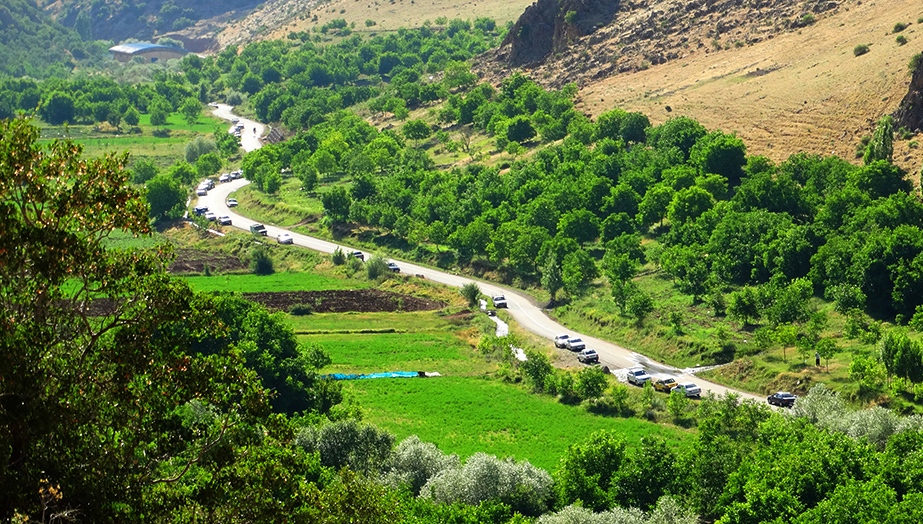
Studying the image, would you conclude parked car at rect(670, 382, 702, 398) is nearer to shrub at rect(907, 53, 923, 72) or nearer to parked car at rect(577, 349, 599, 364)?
parked car at rect(577, 349, 599, 364)

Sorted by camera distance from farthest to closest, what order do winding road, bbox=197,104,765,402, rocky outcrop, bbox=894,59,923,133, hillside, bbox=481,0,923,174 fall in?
hillside, bbox=481,0,923,174 → rocky outcrop, bbox=894,59,923,133 → winding road, bbox=197,104,765,402

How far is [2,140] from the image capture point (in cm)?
2323

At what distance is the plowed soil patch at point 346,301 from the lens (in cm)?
11186

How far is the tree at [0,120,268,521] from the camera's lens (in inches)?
913

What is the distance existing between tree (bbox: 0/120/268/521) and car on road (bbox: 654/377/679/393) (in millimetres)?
59938

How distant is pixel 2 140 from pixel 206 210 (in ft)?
471

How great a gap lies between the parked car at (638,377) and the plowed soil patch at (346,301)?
110 ft

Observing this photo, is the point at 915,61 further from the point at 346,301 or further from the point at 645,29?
the point at 346,301

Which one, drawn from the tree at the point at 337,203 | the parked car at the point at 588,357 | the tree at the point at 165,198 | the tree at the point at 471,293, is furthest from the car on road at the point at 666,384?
the tree at the point at 165,198

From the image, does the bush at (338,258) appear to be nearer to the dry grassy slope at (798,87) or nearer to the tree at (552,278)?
the tree at (552,278)

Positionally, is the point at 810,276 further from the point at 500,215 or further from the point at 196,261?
the point at 196,261

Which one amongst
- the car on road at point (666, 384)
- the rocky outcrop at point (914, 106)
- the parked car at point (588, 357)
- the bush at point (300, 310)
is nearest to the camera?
the car on road at point (666, 384)

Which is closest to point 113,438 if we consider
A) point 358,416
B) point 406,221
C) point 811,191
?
point 358,416

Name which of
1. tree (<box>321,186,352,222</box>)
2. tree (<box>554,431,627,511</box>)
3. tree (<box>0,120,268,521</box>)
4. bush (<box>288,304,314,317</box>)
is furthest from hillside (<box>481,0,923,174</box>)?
tree (<box>0,120,268,521</box>)
